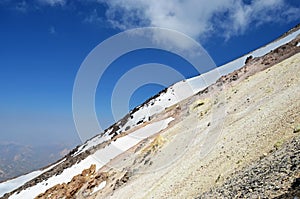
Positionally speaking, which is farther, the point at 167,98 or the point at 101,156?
the point at 167,98

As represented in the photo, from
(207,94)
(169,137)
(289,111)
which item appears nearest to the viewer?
(289,111)

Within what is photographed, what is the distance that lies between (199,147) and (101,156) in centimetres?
2805

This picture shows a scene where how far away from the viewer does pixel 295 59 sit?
132 ft

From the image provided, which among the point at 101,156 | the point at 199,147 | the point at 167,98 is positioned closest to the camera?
the point at 199,147

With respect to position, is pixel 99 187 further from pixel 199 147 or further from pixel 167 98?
pixel 167 98

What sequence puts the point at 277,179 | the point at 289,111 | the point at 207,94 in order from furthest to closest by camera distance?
the point at 207,94
the point at 289,111
the point at 277,179

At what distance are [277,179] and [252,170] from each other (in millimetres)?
2770

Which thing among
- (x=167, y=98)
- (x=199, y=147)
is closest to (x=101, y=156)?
(x=199, y=147)

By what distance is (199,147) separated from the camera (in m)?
28.8

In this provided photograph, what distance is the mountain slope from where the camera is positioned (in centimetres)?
2203

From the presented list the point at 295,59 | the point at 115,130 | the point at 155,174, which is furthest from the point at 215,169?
the point at 115,130

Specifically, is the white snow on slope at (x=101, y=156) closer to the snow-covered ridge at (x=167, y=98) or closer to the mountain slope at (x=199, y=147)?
the mountain slope at (x=199, y=147)

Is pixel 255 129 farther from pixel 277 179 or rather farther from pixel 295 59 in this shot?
pixel 295 59

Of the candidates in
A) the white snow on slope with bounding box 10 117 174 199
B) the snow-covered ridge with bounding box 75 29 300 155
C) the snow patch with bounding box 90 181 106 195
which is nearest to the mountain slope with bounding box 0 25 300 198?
the white snow on slope with bounding box 10 117 174 199
